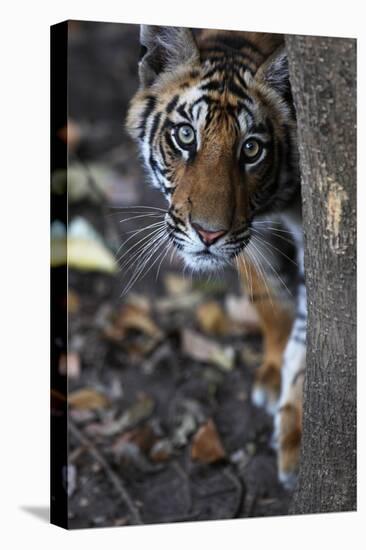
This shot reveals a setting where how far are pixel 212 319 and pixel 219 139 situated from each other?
0.97 m

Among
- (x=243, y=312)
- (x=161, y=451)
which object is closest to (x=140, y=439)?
(x=161, y=451)

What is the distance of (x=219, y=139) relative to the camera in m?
3.12

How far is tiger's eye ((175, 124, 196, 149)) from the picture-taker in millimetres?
3131

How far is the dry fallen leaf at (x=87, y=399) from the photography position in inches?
146

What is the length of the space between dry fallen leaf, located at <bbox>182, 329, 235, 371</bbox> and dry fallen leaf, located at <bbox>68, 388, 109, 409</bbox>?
0.38 meters

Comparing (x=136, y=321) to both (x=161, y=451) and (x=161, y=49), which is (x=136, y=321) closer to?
(x=161, y=451)

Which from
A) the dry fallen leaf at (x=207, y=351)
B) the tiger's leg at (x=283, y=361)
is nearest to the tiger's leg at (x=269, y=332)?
the tiger's leg at (x=283, y=361)

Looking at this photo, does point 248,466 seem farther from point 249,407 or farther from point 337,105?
point 337,105

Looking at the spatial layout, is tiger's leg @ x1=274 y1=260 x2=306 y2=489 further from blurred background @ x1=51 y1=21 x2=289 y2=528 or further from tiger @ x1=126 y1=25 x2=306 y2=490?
tiger @ x1=126 y1=25 x2=306 y2=490

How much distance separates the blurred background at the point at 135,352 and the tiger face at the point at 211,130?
0.12 meters

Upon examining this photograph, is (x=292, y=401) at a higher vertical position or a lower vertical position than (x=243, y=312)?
lower

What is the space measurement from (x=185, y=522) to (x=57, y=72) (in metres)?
1.33

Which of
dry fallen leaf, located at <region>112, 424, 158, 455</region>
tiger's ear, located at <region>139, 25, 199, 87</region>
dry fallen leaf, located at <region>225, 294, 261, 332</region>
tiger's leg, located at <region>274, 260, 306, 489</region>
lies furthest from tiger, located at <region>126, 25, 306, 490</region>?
dry fallen leaf, located at <region>112, 424, 158, 455</region>

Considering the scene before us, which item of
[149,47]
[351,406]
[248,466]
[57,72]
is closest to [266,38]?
[149,47]
